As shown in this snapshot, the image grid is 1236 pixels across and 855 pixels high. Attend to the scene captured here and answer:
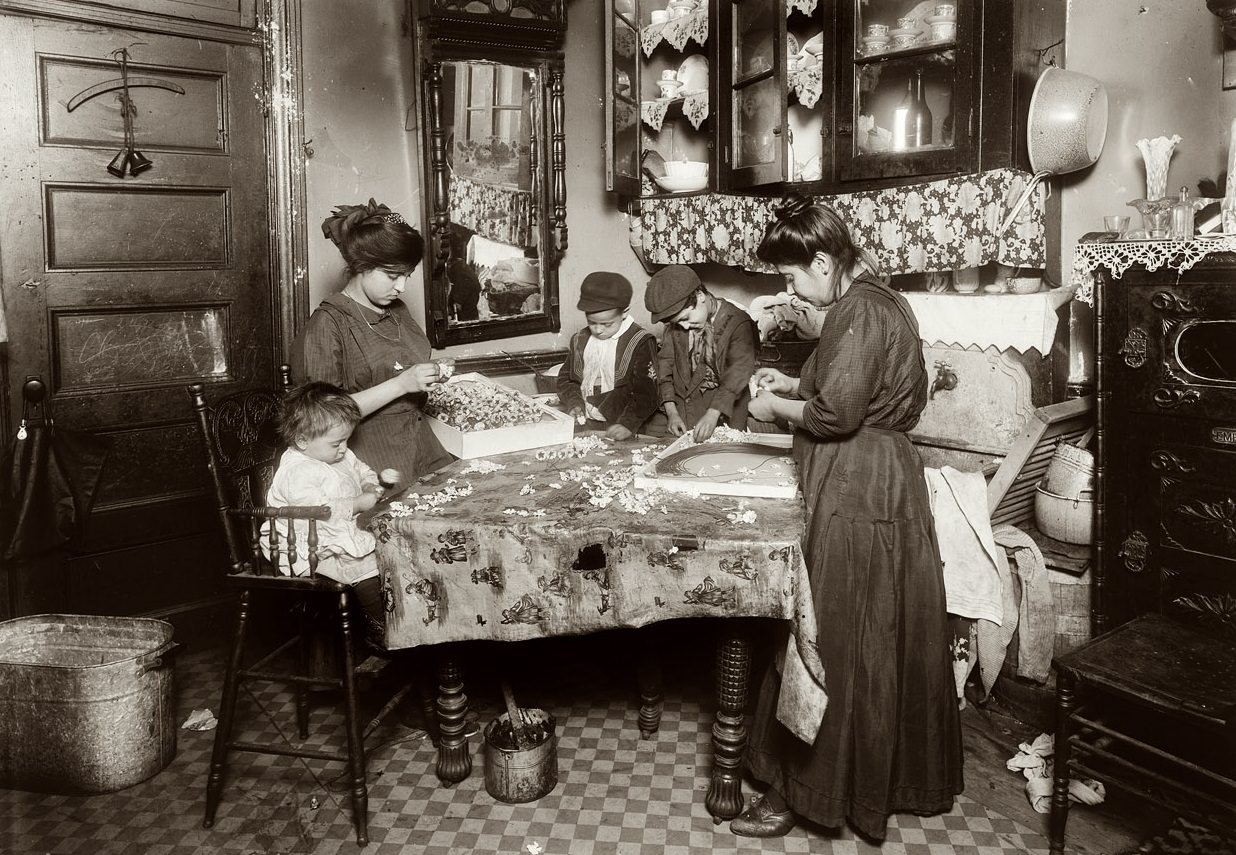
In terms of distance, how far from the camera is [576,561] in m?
2.78

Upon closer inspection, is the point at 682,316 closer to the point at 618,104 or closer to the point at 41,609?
the point at 618,104

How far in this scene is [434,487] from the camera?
318 cm

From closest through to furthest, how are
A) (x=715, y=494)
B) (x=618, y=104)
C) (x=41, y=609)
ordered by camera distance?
(x=715, y=494) < (x=41, y=609) < (x=618, y=104)

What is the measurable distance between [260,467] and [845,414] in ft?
6.80

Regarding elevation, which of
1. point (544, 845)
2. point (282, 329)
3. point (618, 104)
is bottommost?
point (544, 845)

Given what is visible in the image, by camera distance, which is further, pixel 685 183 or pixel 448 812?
pixel 685 183

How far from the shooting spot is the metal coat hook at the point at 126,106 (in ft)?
13.4

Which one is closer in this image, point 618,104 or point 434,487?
point 434,487

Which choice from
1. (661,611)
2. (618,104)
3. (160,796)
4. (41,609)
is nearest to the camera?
(661,611)

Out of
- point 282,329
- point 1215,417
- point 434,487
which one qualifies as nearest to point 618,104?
point 282,329

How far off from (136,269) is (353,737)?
2498 mm

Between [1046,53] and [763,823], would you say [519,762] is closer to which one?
[763,823]

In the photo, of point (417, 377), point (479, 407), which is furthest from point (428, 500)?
point (479, 407)

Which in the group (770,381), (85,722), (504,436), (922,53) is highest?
(922,53)
